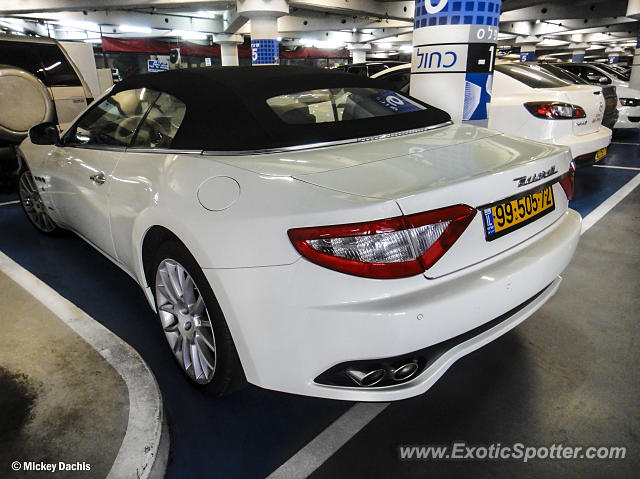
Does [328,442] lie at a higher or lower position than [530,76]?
lower

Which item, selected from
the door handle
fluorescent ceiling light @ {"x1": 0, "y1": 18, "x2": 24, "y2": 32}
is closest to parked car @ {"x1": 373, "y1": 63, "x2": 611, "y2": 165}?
the door handle

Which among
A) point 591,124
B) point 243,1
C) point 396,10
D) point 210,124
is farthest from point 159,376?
point 396,10

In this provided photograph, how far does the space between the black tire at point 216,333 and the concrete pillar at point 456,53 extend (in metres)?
3.06

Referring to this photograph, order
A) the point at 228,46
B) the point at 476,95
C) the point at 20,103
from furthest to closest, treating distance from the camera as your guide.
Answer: the point at 228,46 < the point at 20,103 < the point at 476,95

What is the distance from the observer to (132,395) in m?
1.92

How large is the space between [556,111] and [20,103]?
567 cm

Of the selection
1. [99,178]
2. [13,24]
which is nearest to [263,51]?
[99,178]

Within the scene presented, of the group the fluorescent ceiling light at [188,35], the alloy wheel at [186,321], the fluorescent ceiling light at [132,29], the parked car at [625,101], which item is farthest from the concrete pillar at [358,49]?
the alloy wheel at [186,321]

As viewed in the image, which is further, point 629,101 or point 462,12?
point 629,101

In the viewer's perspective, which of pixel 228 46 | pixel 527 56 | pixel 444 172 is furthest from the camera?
pixel 527 56

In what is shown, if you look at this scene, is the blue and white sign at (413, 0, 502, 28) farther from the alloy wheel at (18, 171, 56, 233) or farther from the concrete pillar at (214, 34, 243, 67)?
the concrete pillar at (214, 34, 243, 67)

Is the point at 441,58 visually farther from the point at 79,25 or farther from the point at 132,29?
the point at 132,29

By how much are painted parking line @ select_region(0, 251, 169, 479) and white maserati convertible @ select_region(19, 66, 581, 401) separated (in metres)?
0.20

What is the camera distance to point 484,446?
173 centimetres
